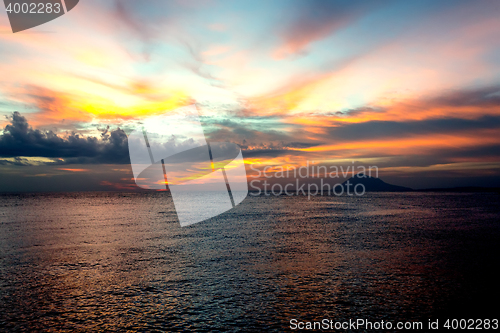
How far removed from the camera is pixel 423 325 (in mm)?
12750

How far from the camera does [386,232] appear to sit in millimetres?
40031

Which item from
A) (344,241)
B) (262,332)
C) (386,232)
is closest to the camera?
(262,332)

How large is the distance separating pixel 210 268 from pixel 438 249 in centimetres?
2146

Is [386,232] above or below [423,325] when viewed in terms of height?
below

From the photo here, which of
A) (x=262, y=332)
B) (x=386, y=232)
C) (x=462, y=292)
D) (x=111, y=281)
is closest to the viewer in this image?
(x=262, y=332)

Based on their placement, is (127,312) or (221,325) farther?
(127,312)

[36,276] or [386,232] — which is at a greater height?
[36,276]

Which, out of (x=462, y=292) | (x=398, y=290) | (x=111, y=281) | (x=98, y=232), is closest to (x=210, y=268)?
(x=111, y=281)

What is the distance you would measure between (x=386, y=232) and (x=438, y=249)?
12.0m

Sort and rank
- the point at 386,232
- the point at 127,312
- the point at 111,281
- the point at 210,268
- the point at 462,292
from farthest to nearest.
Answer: the point at 386,232 → the point at 210,268 → the point at 111,281 → the point at 462,292 → the point at 127,312

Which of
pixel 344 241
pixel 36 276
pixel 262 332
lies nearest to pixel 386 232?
pixel 344 241

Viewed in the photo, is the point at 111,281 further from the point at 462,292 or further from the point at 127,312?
the point at 462,292

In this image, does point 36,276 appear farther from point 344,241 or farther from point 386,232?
point 386,232

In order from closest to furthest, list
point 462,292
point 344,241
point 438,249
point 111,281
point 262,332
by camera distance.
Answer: point 262,332 < point 462,292 < point 111,281 < point 438,249 < point 344,241
